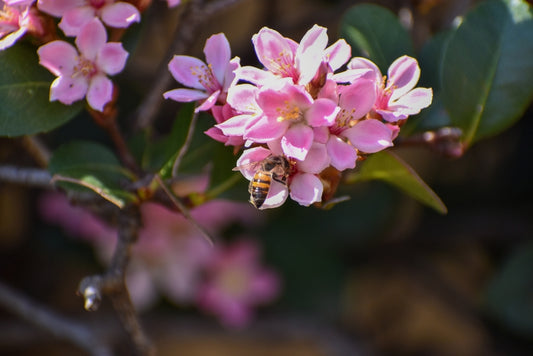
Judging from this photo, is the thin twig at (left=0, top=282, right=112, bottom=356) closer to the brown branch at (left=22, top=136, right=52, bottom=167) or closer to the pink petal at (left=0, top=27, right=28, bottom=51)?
the brown branch at (left=22, top=136, right=52, bottom=167)

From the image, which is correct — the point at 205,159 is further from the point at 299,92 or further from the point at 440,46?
the point at 440,46

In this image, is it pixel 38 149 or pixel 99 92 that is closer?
pixel 99 92

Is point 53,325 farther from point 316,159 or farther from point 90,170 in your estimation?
point 316,159

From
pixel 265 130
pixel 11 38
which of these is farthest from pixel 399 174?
pixel 11 38

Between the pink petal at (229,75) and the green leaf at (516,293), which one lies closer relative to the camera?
the pink petal at (229,75)

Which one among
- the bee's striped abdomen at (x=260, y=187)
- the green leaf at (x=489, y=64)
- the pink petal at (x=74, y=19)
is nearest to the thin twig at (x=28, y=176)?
the pink petal at (x=74, y=19)

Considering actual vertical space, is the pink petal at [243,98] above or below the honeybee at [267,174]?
above

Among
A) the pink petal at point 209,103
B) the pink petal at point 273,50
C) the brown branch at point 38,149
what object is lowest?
the brown branch at point 38,149

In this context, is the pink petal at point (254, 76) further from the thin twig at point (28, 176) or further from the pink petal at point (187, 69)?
the thin twig at point (28, 176)
